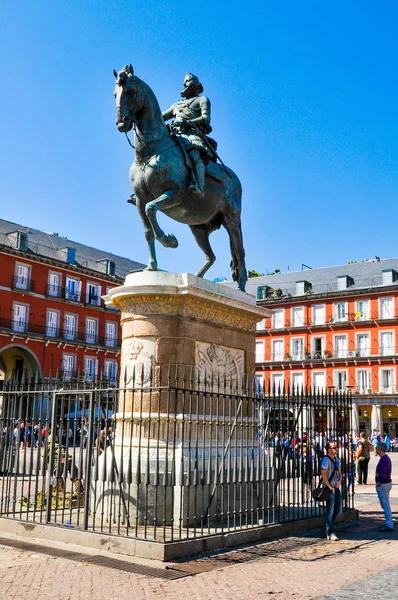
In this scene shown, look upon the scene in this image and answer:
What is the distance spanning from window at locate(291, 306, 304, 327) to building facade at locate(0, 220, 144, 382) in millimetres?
15661

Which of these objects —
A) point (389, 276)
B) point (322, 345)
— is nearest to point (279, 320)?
point (322, 345)

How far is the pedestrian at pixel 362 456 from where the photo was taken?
1928cm

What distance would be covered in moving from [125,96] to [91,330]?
1726 inches

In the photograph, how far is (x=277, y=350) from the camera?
2290 inches

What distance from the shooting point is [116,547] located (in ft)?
24.6

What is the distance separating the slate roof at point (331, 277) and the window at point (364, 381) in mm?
6946

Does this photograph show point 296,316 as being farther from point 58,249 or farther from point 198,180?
point 198,180

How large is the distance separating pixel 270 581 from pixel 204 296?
4.09 metres

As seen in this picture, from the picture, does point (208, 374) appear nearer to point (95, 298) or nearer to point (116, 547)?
point (116, 547)

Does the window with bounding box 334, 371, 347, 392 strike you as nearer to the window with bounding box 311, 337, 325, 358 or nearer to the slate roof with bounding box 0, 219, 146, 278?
the window with bounding box 311, 337, 325, 358

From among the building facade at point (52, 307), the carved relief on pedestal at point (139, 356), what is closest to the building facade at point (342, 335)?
the building facade at point (52, 307)

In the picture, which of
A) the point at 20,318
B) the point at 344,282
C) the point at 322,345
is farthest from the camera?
the point at 344,282

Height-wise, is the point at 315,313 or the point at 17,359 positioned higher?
the point at 315,313

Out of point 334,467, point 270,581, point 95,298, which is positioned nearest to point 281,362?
point 95,298
